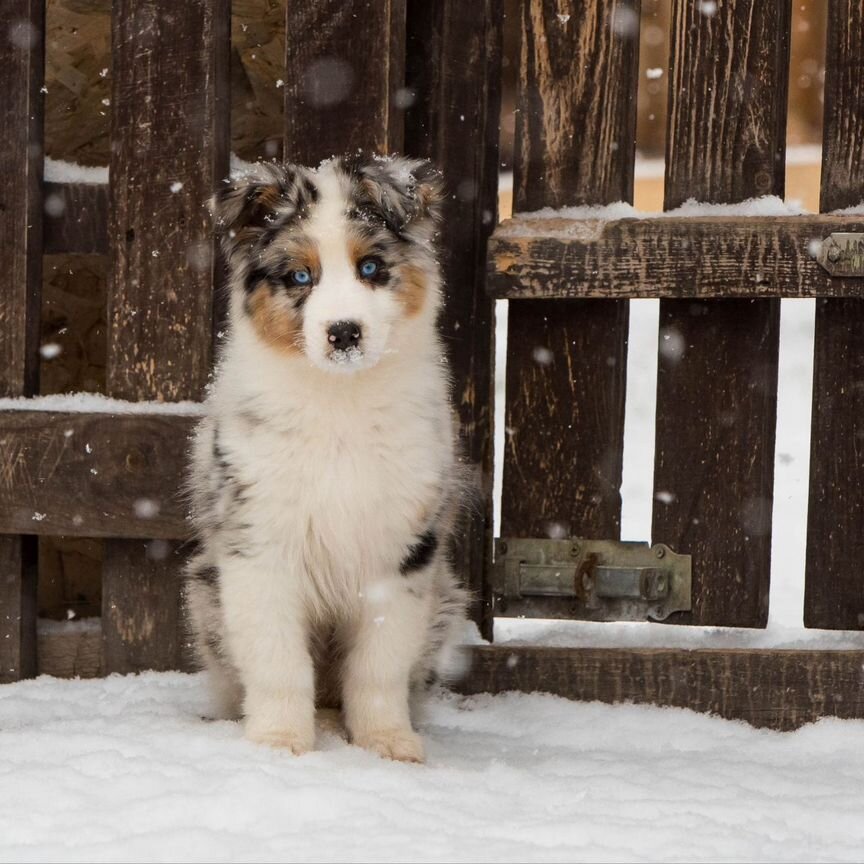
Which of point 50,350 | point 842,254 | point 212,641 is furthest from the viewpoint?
point 50,350

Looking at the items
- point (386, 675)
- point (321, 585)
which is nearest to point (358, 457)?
point (321, 585)

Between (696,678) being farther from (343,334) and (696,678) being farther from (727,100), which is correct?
(727,100)

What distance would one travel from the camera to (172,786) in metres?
3.18

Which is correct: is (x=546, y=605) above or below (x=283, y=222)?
below

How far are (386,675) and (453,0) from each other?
2223mm

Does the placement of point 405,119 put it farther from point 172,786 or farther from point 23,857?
point 23,857

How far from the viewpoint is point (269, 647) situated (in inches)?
141

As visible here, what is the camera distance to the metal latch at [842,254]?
4.07 metres

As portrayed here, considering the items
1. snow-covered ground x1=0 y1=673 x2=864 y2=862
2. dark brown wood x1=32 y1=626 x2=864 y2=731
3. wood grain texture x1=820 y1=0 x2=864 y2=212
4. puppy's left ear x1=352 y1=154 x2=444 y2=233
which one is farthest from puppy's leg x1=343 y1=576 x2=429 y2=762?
wood grain texture x1=820 y1=0 x2=864 y2=212

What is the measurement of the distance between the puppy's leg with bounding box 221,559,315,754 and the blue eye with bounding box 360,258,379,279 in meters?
0.85

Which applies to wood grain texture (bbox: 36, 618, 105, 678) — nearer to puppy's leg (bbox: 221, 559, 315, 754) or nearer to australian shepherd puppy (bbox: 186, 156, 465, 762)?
australian shepherd puppy (bbox: 186, 156, 465, 762)

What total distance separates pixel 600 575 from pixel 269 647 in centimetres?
132

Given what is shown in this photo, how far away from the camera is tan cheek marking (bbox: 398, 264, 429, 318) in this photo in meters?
3.66

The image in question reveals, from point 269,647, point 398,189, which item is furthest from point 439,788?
point 398,189
